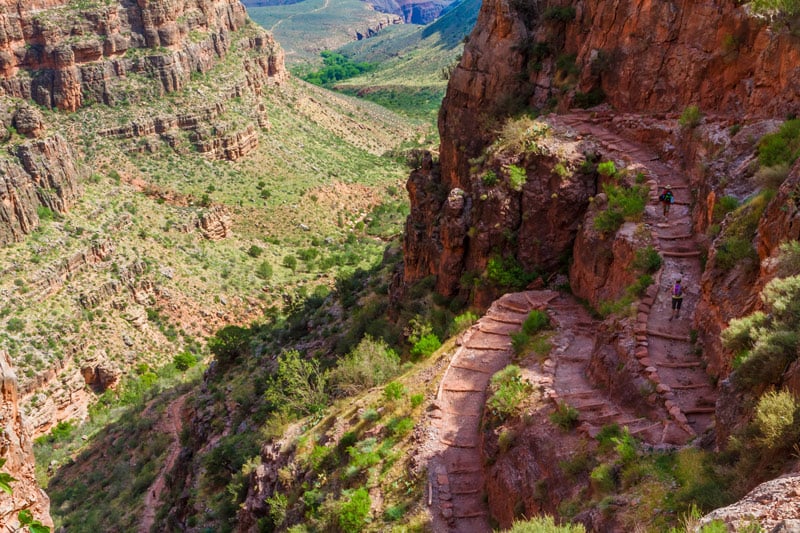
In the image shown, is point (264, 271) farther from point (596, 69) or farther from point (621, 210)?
point (621, 210)

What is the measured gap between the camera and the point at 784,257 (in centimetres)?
1190

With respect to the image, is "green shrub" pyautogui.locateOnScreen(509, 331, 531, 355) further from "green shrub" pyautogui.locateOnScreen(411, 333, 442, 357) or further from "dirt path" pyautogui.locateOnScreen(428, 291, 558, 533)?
"green shrub" pyautogui.locateOnScreen(411, 333, 442, 357)

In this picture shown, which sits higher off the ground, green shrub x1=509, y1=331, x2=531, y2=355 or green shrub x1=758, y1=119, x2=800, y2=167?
green shrub x1=758, y1=119, x2=800, y2=167

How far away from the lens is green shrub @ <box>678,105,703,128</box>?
73.4 ft

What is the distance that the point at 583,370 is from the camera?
17.4 metres

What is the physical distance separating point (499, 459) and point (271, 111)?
3415 inches

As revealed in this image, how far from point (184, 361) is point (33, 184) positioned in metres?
18.4

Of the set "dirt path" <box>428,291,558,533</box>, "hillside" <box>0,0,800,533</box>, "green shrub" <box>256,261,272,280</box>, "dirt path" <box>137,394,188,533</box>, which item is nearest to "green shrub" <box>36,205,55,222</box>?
"hillside" <box>0,0,800,533</box>

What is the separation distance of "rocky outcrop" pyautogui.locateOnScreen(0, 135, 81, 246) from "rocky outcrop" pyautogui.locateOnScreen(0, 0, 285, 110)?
53.2 feet

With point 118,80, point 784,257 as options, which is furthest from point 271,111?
point 784,257

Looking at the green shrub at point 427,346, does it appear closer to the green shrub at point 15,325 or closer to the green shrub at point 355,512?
the green shrub at point 355,512

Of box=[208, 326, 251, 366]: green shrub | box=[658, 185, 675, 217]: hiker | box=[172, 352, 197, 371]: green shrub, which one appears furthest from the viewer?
box=[172, 352, 197, 371]: green shrub

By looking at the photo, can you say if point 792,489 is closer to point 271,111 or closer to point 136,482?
point 136,482

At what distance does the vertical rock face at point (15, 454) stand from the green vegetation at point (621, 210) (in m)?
16.4
